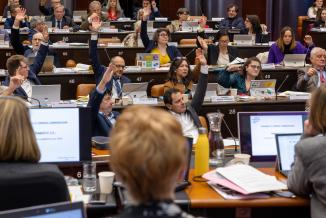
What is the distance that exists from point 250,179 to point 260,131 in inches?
28.1

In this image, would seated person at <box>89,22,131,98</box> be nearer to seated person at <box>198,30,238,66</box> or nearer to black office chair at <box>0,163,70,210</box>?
seated person at <box>198,30,238,66</box>

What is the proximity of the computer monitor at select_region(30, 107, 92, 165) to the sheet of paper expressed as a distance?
0.77 m

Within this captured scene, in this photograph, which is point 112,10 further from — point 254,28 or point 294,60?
point 294,60

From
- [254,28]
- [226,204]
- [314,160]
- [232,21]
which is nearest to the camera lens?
[314,160]

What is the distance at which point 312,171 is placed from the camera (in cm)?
296

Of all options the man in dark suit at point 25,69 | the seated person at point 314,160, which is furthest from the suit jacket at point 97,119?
the seated person at point 314,160

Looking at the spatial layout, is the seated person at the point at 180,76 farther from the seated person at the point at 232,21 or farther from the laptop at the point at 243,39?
the seated person at the point at 232,21

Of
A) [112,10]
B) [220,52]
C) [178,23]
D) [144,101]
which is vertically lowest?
Answer: [144,101]

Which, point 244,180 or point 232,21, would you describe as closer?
point 244,180

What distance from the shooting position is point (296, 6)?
14156 millimetres

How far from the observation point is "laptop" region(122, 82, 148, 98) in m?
6.50

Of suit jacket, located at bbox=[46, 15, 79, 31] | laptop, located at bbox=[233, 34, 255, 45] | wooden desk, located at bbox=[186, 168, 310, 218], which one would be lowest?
wooden desk, located at bbox=[186, 168, 310, 218]

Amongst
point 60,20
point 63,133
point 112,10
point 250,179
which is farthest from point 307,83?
point 112,10

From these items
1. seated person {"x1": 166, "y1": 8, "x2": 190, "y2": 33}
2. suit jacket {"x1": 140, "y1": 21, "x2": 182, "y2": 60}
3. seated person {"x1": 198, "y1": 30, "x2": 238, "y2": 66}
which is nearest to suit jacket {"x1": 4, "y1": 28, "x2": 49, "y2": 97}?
suit jacket {"x1": 140, "y1": 21, "x2": 182, "y2": 60}
